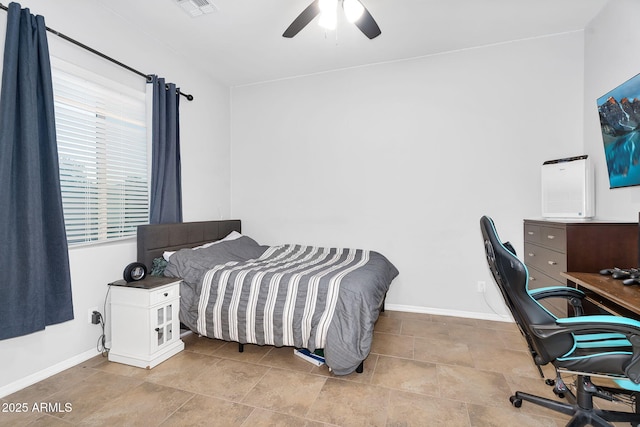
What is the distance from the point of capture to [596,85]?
2.78 metres

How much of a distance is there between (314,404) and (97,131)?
2715 millimetres

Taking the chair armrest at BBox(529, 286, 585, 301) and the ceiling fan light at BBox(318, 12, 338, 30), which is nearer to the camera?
the chair armrest at BBox(529, 286, 585, 301)

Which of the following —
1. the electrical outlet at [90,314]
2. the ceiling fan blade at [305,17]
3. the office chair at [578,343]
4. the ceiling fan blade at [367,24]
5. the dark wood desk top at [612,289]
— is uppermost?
the ceiling fan blade at [305,17]

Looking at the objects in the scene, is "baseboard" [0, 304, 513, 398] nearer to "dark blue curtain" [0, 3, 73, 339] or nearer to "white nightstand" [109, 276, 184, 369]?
"white nightstand" [109, 276, 184, 369]

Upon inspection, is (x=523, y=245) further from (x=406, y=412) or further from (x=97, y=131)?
(x=97, y=131)

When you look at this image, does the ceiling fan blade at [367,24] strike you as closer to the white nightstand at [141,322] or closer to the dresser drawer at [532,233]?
the dresser drawer at [532,233]

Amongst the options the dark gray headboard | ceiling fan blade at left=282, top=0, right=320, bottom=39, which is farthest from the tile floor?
ceiling fan blade at left=282, top=0, right=320, bottom=39

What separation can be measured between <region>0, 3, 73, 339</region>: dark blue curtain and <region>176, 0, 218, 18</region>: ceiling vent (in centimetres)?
100

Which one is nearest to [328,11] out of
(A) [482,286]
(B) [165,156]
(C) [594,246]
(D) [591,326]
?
(B) [165,156]

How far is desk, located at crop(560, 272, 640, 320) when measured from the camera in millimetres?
1461

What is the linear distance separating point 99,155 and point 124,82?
0.74m

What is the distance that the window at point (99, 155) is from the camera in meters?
2.34

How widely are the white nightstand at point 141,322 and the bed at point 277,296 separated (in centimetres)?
23

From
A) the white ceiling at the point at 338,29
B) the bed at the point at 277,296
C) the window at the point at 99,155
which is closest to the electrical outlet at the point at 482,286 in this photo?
the bed at the point at 277,296
